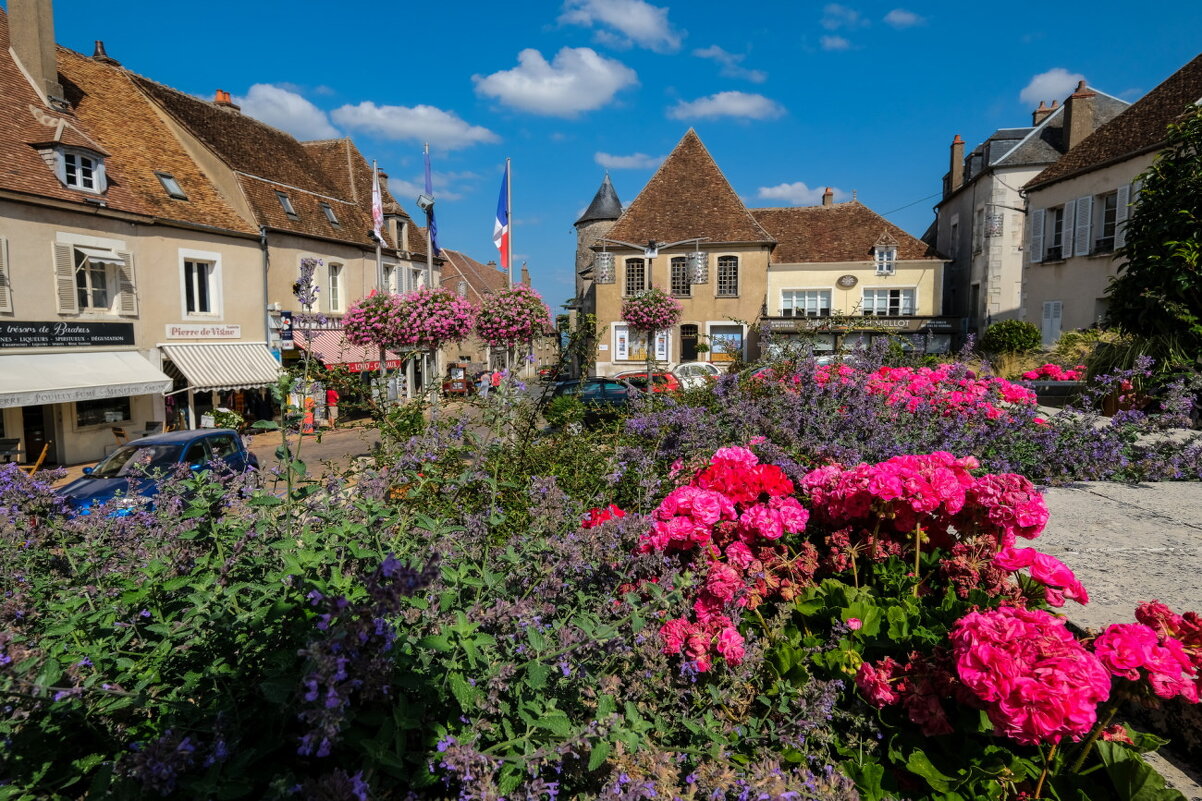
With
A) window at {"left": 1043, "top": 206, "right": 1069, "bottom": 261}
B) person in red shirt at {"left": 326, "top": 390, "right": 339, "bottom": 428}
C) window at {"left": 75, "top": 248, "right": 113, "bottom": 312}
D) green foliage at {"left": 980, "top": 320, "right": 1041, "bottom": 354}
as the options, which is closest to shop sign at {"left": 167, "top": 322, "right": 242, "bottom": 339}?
window at {"left": 75, "top": 248, "right": 113, "bottom": 312}

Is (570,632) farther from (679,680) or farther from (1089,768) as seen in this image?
(1089,768)

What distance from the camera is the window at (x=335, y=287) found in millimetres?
24922

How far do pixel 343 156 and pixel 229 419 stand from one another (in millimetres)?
29919

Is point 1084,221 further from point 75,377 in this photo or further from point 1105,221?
point 75,377

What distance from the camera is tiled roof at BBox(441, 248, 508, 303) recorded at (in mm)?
49062

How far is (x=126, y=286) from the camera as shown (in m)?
17.5

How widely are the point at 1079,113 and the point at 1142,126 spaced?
404 inches

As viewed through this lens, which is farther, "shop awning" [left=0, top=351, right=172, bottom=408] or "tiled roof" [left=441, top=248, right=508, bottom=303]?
"tiled roof" [left=441, top=248, right=508, bottom=303]

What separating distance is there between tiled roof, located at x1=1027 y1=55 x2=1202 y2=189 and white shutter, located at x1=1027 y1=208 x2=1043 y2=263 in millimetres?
1444

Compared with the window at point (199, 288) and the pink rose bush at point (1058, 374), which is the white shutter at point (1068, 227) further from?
the window at point (199, 288)

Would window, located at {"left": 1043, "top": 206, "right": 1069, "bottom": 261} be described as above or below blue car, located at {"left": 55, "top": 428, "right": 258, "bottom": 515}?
above

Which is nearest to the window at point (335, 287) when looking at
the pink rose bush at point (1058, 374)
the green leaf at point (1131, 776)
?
the pink rose bush at point (1058, 374)

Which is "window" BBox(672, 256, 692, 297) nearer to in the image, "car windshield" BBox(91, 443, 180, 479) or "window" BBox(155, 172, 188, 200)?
"window" BBox(155, 172, 188, 200)

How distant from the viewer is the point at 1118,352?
8391mm
